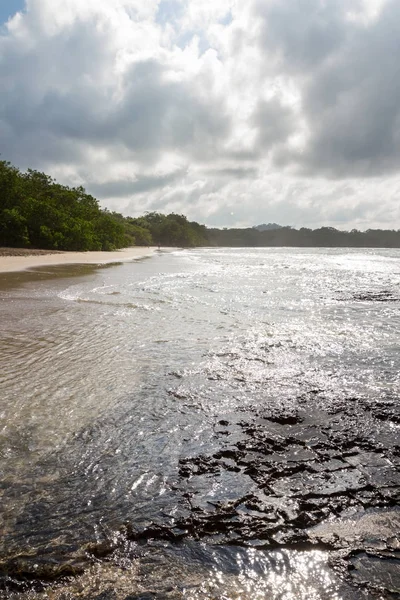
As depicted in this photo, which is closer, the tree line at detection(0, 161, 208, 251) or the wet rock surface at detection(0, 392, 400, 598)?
→ the wet rock surface at detection(0, 392, 400, 598)

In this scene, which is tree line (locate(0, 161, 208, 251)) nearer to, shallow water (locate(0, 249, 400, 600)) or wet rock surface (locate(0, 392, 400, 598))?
shallow water (locate(0, 249, 400, 600))

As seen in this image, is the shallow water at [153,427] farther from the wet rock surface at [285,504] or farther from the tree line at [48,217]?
the tree line at [48,217]

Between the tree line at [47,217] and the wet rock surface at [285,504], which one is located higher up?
the tree line at [47,217]

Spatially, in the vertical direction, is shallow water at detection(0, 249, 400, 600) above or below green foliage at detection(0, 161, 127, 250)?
below

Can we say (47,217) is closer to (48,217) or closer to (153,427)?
(48,217)

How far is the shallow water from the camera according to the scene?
5.60 ft

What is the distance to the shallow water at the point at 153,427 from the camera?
1706 mm

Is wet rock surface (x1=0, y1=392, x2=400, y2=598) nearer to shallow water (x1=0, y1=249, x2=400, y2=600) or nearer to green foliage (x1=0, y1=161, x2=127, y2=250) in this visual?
shallow water (x1=0, y1=249, x2=400, y2=600)

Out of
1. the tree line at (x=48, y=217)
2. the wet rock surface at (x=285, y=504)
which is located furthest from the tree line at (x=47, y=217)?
the wet rock surface at (x=285, y=504)

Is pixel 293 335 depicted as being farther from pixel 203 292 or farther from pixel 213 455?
pixel 203 292

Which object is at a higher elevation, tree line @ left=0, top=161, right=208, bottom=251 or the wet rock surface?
tree line @ left=0, top=161, right=208, bottom=251

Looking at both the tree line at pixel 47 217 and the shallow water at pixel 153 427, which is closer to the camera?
the shallow water at pixel 153 427

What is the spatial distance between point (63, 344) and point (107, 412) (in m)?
2.61

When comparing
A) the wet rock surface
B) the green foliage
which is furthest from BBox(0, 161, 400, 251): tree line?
the wet rock surface
